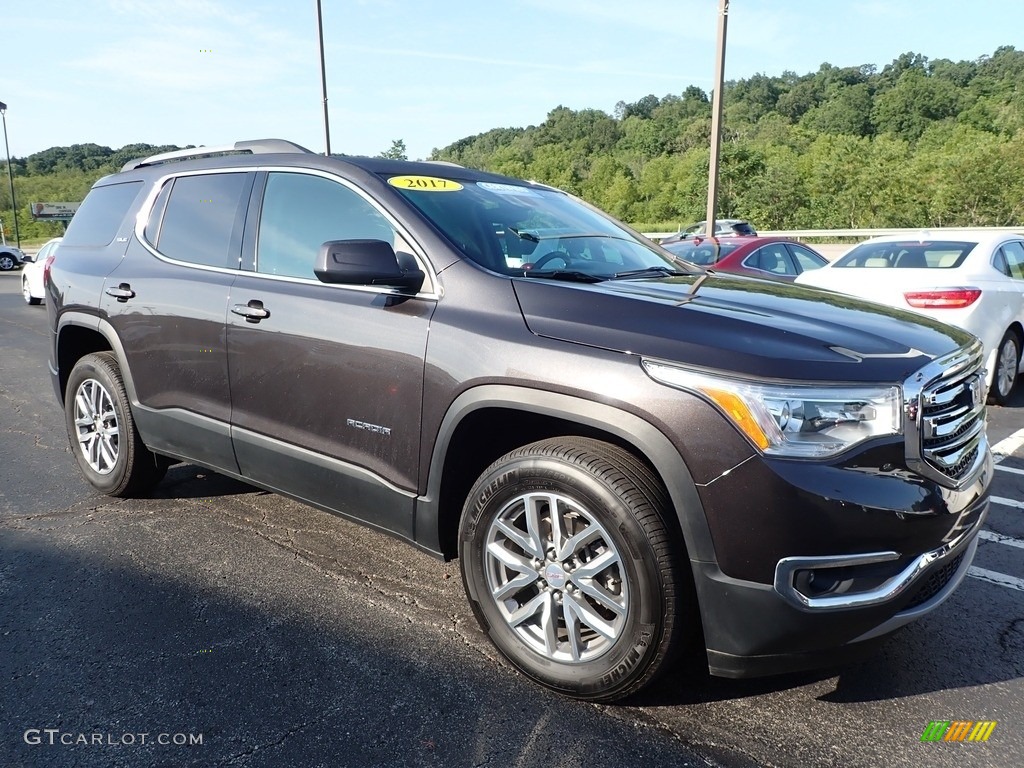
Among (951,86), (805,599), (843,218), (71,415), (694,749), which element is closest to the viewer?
(805,599)

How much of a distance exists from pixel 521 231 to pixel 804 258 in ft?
26.0

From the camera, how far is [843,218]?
4281 centimetres

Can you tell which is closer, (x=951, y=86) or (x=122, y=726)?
(x=122, y=726)

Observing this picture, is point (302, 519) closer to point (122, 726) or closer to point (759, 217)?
point (122, 726)

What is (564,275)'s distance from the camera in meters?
2.85

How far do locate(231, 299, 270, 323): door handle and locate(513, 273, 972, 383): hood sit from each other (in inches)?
48.1

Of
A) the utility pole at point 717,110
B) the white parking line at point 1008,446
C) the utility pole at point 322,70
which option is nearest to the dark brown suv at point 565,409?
the white parking line at point 1008,446

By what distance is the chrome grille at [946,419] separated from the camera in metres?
2.16

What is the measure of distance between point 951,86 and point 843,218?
35.1 meters

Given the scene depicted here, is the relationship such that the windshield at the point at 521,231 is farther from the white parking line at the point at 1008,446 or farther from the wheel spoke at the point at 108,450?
the white parking line at the point at 1008,446

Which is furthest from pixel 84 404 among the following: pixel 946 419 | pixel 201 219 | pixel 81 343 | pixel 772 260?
pixel 772 260

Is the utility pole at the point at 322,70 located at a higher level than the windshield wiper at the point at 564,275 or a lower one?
higher

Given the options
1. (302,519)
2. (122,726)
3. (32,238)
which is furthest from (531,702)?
(32,238)

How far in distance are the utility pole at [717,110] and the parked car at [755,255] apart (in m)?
1.41
